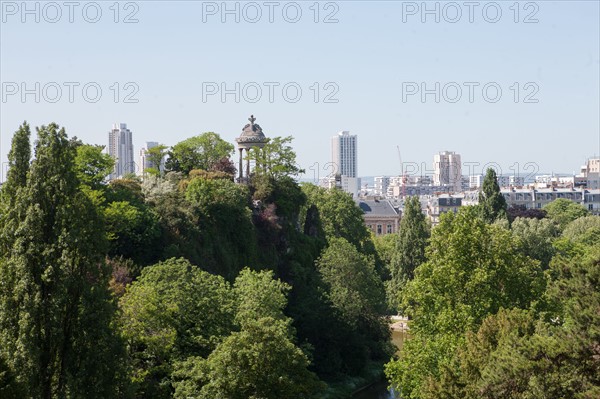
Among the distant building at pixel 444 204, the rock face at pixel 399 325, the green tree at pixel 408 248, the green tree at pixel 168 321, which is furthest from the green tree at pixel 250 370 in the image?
the distant building at pixel 444 204

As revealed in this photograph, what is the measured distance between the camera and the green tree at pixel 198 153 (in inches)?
2825

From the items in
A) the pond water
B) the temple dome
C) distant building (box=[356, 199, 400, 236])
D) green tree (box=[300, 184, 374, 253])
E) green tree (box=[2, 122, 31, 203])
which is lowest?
the pond water

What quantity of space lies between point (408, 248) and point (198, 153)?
1800 cm

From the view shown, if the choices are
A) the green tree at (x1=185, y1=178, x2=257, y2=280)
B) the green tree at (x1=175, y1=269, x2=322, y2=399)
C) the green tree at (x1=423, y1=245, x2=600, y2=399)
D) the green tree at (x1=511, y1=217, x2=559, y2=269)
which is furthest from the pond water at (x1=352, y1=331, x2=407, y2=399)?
the green tree at (x1=423, y1=245, x2=600, y2=399)

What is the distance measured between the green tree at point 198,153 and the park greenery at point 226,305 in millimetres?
8610

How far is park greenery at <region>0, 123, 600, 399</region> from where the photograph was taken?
28.6 meters

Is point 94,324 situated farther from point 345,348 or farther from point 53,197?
point 345,348

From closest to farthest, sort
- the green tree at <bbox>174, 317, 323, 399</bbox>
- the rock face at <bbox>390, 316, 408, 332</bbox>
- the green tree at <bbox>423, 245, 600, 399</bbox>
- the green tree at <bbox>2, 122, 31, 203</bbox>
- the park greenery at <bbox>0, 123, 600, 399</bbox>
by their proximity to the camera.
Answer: the green tree at <bbox>423, 245, 600, 399</bbox> → the park greenery at <bbox>0, 123, 600, 399</bbox> → the green tree at <bbox>2, 122, 31, 203</bbox> → the green tree at <bbox>174, 317, 323, 399</bbox> → the rock face at <bbox>390, 316, 408, 332</bbox>

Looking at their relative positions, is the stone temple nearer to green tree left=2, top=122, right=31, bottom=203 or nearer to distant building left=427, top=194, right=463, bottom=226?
green tree left=2, top=122, right=31, bottom=203

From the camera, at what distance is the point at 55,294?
29.1 m

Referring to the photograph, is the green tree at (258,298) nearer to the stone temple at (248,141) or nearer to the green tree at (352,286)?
the green tree at (352,286)

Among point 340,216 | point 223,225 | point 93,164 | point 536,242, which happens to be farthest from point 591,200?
point 93,164

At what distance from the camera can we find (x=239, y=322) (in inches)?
1614

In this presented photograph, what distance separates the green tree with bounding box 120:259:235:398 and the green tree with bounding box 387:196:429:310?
3526 cm
